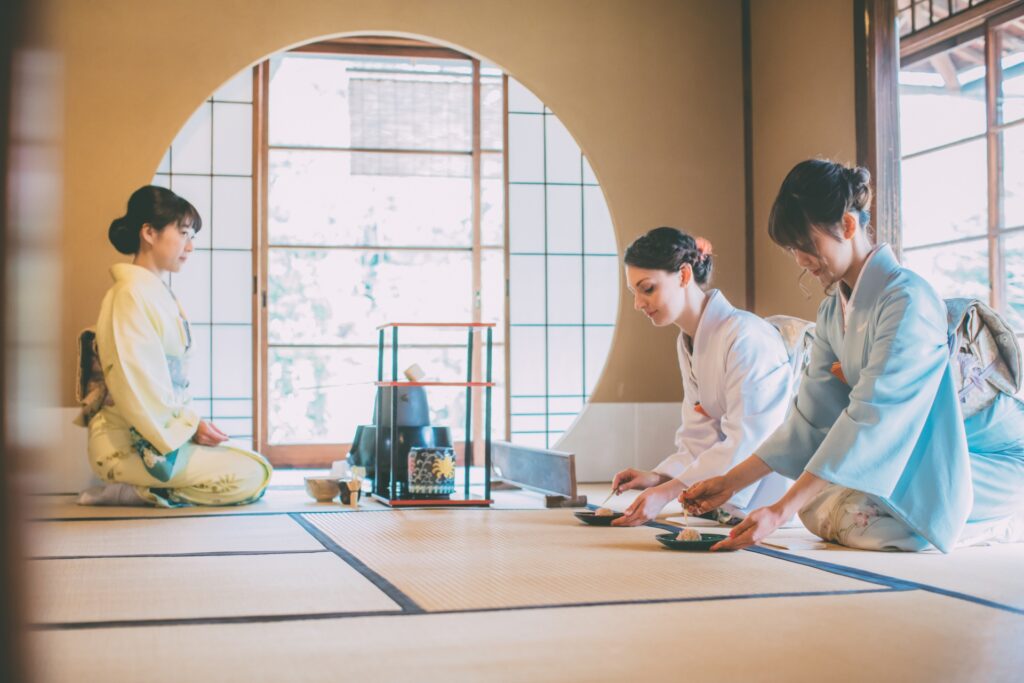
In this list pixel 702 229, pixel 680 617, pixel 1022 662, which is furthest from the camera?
pixel 702 229

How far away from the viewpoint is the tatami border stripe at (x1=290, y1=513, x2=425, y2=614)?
76.0 inches

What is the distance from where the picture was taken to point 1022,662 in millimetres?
1474

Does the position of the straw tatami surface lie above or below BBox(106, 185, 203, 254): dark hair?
below

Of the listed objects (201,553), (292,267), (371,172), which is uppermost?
(371,172)

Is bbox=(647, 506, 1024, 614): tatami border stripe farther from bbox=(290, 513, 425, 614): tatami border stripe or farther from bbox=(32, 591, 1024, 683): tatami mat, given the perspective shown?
bbox=(290, 513, 425, 614): tatami border stripe

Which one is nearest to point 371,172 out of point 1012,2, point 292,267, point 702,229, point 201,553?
point 292,267

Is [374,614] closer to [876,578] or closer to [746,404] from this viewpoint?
[876,578]

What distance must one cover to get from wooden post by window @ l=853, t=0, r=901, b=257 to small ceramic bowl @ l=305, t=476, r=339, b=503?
267 cm

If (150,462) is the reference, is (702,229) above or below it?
above

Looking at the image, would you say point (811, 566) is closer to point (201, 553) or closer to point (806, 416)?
point (806, 416)

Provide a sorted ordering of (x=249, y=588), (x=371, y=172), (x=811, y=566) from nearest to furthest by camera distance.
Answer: (x=249, y=588)
(x=811, y=566)
(x=371, y=172)

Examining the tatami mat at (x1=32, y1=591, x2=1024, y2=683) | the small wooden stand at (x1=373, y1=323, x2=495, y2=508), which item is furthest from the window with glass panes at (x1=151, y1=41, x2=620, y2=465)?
the tatami mat at (x1=32, y1=591, x2=1024, y2=683)

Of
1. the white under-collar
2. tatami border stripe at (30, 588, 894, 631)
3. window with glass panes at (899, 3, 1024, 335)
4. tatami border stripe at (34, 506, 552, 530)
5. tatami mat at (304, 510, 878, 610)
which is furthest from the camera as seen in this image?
window with glass panes at (899, 3, 1024, 335)

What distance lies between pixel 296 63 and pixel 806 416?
5701 millimetres
